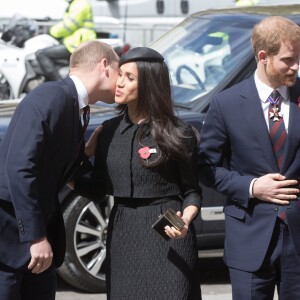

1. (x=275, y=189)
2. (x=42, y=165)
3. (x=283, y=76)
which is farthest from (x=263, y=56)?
(x=42, y=165)

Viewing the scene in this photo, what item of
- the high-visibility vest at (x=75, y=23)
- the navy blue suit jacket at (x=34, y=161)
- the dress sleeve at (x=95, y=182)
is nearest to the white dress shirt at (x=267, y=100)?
the dress sleeve at (x=95, y=182)

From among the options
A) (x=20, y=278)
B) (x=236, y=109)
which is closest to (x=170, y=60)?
(x=236, y=109)

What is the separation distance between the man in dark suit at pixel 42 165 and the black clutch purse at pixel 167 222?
0.46 metres

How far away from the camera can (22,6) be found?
15.7 m

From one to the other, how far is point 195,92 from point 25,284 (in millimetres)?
2896

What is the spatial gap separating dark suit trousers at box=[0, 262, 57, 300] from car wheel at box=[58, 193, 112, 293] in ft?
6.98

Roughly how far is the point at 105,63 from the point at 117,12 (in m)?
Answer: 12.4

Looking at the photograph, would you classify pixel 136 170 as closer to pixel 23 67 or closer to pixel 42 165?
pixel 42 165

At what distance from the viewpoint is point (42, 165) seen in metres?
3.94

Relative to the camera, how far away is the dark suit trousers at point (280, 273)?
427 centimetres

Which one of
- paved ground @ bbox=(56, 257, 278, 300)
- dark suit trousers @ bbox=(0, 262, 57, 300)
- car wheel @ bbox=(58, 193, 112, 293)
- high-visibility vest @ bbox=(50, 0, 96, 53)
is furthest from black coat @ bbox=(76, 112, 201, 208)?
high-visibility vest @ bbox=(50, 0, 96, 53)

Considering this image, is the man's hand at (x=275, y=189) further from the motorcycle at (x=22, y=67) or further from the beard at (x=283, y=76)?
the motorcycle at (x=22, y=67)

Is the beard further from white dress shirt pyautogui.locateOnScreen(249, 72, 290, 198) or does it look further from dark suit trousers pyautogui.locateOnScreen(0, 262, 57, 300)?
dark suit trousers pyautogui.locateOnScreen(0, 262, 57, 300)

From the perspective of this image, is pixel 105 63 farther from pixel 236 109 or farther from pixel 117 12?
pixel 117 12
